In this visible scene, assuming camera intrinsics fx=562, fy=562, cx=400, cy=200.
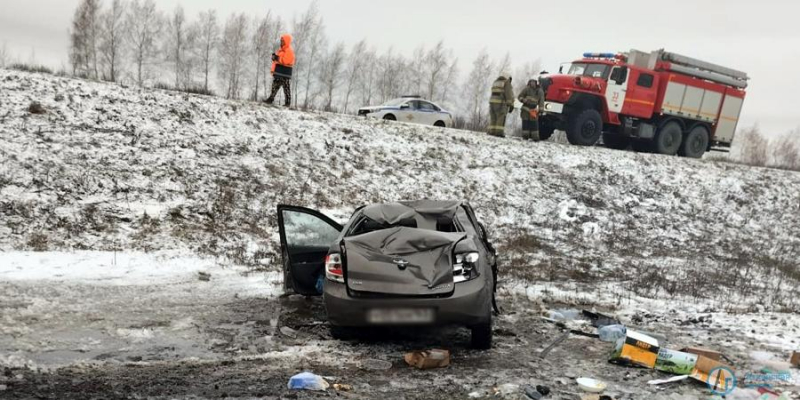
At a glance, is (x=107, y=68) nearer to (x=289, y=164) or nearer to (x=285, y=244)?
(x=289, y=164)

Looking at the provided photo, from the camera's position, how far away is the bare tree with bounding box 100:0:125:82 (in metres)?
43.9

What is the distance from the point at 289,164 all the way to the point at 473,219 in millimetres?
7598

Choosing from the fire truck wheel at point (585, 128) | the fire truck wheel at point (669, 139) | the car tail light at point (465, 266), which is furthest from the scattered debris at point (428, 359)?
the fire truck wheel at point (669, 139)

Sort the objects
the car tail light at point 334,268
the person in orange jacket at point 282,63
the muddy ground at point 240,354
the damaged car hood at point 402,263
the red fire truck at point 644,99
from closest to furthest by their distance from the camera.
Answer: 1. the muddy ground at point 240,354
2. the damaged car hood at point 402,263
3. the car tail light at point 334,268
4. the person in orange jacket at point 282,63
5. the red fire truck at point 644,99

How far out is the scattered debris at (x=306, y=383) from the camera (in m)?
4.01

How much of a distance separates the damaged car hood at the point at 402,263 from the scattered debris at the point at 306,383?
2.93 ft

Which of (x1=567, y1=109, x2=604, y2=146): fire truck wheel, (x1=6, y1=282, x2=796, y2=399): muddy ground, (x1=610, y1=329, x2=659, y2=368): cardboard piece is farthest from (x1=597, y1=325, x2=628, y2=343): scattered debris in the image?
(x1=567, y1=109, x2=604, y2=146): fire truck wheel

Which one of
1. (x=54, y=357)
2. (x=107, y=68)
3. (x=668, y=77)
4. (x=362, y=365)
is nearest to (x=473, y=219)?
(x=362, y=365)

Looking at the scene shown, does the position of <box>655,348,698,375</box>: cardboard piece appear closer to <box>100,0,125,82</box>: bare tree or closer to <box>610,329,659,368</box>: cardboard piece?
<box>610,329,659,368</box>: cardboard piece

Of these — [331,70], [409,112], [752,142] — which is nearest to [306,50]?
[331,70]

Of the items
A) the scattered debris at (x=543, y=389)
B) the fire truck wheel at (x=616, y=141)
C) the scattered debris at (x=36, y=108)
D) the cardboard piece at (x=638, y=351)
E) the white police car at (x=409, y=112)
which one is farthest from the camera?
the fire truck wheel at (x=616, y=141)

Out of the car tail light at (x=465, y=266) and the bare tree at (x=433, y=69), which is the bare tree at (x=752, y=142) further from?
the car tail light at (x=465, y=266)

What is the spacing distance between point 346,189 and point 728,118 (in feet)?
48.0

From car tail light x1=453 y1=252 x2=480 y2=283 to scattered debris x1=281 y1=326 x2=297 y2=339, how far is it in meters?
1.76
